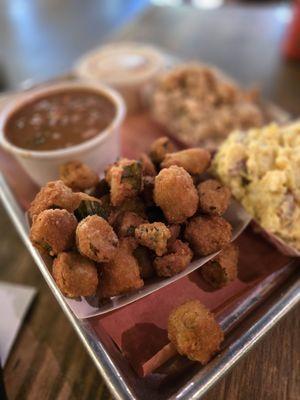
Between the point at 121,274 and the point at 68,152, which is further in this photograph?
the point at 68,152

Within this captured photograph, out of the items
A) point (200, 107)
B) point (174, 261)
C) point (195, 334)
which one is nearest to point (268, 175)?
point (174, 261)

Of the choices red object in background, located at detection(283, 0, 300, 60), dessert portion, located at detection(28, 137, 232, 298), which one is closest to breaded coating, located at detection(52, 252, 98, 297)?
dessert portion, located at detection(28, 137, 232, 298)

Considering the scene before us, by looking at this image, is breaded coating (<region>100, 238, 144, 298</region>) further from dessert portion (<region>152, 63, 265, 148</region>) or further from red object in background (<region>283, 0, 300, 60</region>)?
red object in background (<region>283, 0, 300, 60</region>)

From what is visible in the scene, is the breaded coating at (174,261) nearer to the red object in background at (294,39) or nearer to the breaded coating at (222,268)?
the breaded coating at (222,268)

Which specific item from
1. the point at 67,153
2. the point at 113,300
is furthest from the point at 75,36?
the point at 113,300

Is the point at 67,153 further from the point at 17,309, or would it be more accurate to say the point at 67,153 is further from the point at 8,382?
the point at 8,382

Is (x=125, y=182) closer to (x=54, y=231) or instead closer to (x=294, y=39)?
(x=54, y=231)
